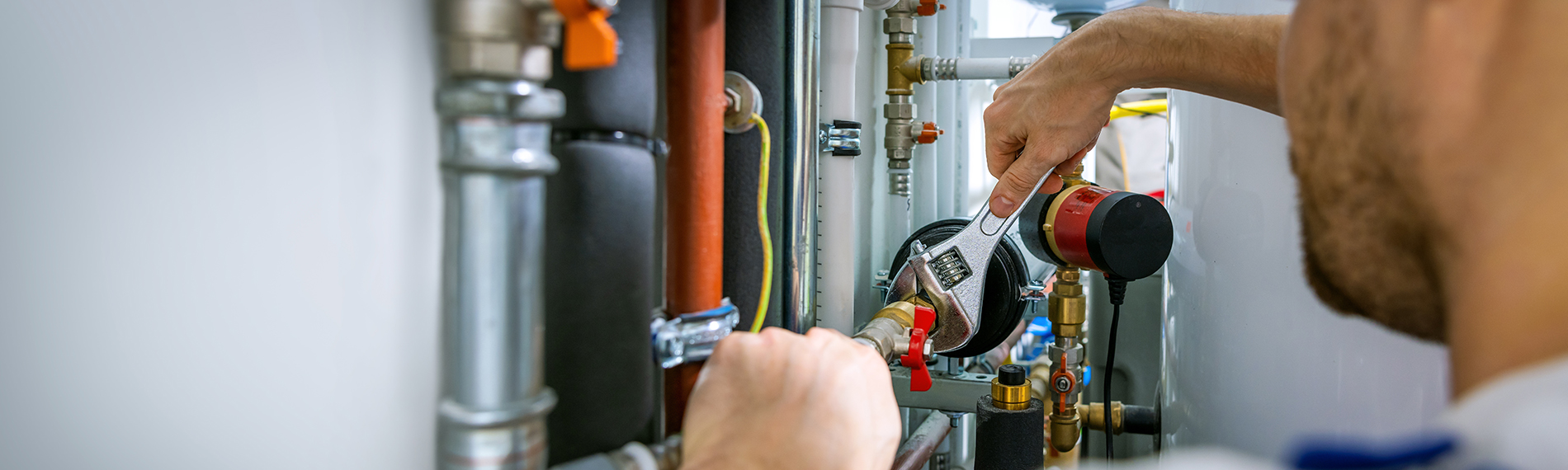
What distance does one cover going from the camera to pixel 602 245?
1.50 feet

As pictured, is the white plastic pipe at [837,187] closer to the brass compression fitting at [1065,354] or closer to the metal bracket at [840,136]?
the metal bracket at [840,136]

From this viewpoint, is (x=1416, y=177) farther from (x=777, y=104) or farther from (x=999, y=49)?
(x=999, y=49)

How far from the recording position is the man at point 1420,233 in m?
0.30

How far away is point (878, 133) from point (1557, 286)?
0.99 metres

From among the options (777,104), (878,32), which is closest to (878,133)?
(878,32)

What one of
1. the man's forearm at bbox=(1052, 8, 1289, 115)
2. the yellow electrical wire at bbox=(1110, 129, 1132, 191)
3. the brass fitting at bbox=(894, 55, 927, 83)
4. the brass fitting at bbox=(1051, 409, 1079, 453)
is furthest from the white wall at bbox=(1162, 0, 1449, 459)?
the yellow electrical wire at bbox=(1110, 129, 1132, 191)

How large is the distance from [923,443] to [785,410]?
0.69 meters

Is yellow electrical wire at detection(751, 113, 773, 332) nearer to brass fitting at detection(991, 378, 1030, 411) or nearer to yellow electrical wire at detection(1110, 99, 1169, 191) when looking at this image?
brass fitting at detection(991, 378, 1030, 411)

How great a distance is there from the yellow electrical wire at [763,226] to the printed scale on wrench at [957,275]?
0.36 meters

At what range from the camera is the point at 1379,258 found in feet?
1.35

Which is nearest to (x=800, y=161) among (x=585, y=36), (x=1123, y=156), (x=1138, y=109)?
(x=585, y=36)

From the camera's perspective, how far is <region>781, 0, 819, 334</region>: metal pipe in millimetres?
636

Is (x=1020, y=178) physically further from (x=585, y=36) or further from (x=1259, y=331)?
(x=585, y=36)

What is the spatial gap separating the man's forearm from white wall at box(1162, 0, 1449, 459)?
0.02 meters
